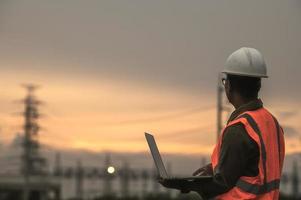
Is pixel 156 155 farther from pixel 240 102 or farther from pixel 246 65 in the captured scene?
pixel 246 65

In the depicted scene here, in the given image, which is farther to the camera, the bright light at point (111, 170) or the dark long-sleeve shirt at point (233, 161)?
the bright light at point (111, 170)

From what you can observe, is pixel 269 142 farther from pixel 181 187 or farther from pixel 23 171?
pixel 23 171

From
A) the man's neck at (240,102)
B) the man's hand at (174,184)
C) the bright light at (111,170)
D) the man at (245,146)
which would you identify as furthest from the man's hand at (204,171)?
the bright light at (111,170)

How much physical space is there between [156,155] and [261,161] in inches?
23.8

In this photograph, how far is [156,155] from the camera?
5.33 metres

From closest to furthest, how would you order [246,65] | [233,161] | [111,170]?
[233,161], [246,65], [111,170]

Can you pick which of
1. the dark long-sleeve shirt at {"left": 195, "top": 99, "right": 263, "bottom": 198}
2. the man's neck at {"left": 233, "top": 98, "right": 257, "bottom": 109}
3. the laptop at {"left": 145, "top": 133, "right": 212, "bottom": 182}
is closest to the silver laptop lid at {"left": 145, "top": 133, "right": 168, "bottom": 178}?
the laptop at {"left": 145, "top": 133, "right": 212, "bottom": 182}

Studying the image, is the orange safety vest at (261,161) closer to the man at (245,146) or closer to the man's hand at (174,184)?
the man at (245,146)

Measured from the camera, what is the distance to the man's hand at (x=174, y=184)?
17.1 feet

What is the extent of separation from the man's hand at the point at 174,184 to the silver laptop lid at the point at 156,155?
33 millimetres

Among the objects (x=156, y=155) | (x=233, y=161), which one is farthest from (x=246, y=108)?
(x=156, y=155)

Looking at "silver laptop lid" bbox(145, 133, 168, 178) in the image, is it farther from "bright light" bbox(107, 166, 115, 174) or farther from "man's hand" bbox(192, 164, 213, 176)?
"bright light" bbox(107, 166, 115, 174)

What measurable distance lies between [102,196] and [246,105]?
59178 mm

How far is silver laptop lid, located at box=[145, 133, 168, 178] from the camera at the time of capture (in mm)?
5246
